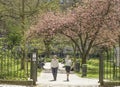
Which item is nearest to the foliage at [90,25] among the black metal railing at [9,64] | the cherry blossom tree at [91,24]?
the cherry blossom tree at [91,24]

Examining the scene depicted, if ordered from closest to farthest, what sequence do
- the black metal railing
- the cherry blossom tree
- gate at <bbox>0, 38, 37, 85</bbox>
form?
1. gate at <bbox>0, 38, 37, 85</bbox>
2. the black metal railing
3. the cherry blossom tree

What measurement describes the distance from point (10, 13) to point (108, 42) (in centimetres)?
936

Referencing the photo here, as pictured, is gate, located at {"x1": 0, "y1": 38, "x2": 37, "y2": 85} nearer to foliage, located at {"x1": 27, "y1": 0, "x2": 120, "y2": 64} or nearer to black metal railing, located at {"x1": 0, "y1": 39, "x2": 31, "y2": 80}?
black metal railing, located at {"x1": 0, "y1": 39, "x2": 31, "y2": 80}

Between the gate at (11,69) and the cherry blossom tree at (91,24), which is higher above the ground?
the cherry blossom tree at (91,24)

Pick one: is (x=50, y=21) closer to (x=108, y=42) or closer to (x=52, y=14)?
(x=52, y=14)

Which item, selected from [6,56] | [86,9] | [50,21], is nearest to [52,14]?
[50,21]

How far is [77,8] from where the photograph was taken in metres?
40.3

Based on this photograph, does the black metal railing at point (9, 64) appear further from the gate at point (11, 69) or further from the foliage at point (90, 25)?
the foliage at point (90, 25)

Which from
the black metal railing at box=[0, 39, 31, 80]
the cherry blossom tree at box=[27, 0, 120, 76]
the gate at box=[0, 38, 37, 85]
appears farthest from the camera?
the cherry blossom tree at box=[27, 0, 120, 76]

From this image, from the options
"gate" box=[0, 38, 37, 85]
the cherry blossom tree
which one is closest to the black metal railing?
"gate" box=[0, 38, 37, 85]

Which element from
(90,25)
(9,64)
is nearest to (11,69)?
(9,64)

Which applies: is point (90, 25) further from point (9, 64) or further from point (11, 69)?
point (11, 69)

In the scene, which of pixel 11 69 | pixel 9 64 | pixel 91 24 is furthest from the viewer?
pixel 91 24

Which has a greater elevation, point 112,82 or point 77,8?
point 77,8
